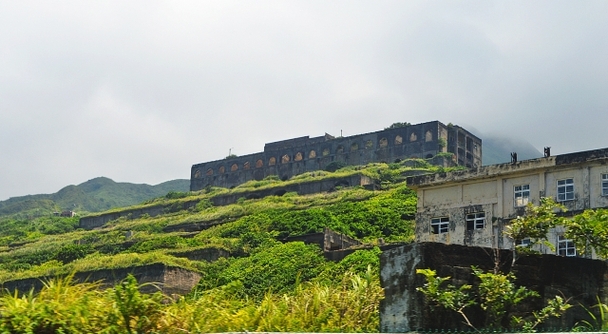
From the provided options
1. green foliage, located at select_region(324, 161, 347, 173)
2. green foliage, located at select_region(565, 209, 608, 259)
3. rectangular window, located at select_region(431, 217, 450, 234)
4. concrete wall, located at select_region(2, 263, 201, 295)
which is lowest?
concrete wall, located at select_region(2, 263, 201, 295)

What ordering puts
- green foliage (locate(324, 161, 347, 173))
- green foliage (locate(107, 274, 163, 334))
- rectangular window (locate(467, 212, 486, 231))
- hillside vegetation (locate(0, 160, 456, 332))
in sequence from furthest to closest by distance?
green foliage (locate(324, 161, 347, 173)) → rectangular window (locate(467, 212, 486, 231)) → hillside vegetation (locate(0, 160, 456, 332)) → green foliage (locate(107, 274, 163, 334))

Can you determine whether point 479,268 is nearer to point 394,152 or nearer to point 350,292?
point 350,292

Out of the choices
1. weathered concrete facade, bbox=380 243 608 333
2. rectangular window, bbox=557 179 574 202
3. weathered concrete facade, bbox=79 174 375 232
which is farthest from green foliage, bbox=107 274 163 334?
weathered concrete facade, bbox=79 174 375 232

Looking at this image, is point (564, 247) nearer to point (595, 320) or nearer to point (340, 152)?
point (595, 320)

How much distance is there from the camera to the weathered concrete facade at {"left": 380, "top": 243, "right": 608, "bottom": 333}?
9.38 meters

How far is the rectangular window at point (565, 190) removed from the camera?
2523cm

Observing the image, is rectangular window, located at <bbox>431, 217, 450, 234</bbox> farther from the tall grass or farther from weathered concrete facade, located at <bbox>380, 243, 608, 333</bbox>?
weathered concrete facade, located at <bbox>380, 243, 608, 333</bbox>

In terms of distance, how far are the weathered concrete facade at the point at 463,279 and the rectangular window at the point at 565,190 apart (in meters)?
15.3

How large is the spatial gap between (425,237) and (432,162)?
100ft

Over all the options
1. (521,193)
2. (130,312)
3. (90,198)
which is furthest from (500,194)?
(90,198)

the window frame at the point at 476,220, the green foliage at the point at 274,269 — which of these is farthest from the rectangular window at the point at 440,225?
the green foliage at the point at 274,269

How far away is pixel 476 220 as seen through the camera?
26688mm

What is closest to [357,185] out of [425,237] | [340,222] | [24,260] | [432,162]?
[432,162]

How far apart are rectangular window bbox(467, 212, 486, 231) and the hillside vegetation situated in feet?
9.44
